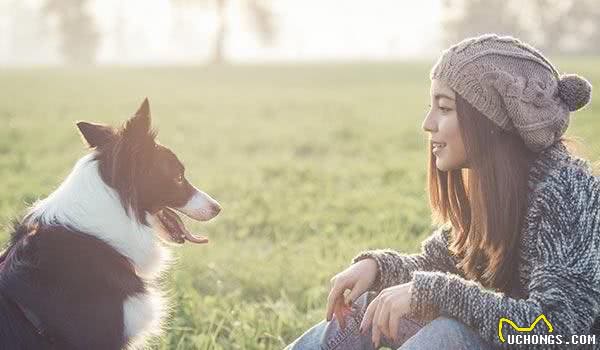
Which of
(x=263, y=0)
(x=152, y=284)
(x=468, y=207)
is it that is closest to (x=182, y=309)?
(x=152, y=284)

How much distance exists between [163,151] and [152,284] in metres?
0.65

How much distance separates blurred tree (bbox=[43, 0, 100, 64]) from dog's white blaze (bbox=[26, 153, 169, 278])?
207ft

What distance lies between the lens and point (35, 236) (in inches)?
109

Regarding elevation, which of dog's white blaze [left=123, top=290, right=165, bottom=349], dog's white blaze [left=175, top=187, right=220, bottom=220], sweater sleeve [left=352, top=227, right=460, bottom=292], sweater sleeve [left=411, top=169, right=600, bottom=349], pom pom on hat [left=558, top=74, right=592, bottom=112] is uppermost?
pom pom on hat [left=558, top=74, right=592, bottom=112]

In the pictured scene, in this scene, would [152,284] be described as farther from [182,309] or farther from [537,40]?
[537,40]

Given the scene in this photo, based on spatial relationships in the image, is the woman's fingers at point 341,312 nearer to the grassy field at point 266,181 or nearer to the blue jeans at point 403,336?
the blue jeans at point 403,336

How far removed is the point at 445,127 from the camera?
278 centimetres

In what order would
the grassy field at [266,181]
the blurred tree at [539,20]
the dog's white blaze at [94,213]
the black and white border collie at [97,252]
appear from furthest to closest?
1. the blurred tree at [539,20]
2. the grassy field at [266,181]
3. the dog's white blaze at [94,213]
4. the black and white border collie at [97,252]

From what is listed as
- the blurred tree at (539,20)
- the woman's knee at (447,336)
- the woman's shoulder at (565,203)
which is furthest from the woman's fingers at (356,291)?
the blurred tree at (539,20)

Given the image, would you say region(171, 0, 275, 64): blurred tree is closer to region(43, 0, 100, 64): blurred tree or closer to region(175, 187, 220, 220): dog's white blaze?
region(43, 0, 100, 64): blurred tree

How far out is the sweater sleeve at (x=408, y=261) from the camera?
3.08m

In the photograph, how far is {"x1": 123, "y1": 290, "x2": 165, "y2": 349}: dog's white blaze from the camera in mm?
2941

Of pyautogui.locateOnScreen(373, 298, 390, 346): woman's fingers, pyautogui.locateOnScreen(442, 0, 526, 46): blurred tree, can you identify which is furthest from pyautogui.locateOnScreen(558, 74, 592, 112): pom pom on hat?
pyautogui.locateOnScreen(442, 0, 526, 46): blurred tree

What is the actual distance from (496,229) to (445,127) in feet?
1.55
